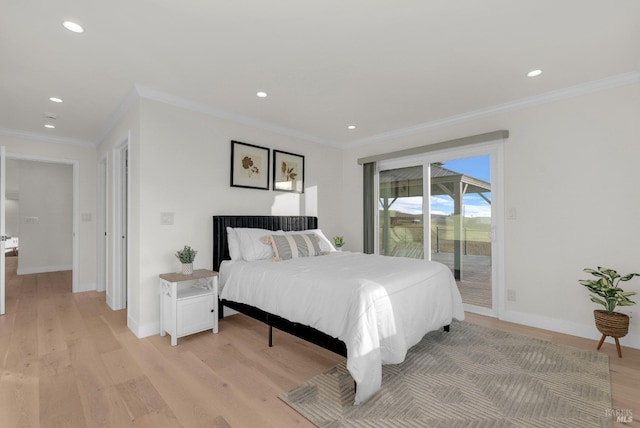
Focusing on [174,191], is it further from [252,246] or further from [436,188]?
[436,188]

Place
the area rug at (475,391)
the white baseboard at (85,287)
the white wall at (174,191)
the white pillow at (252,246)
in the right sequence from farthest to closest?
1. the white baseboard at (85,287)
2. the white pillow at (252,246)
3. the white wall at (174,191)
4. the area rug at (475,391)

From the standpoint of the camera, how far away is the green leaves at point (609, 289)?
8.69ft

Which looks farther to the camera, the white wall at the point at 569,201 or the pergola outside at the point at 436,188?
the pergola outside at the point at 436,188

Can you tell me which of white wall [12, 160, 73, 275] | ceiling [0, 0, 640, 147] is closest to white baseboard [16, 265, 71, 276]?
white wall [12, 160, 73, 275]

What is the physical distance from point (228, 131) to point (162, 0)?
6.56 ft

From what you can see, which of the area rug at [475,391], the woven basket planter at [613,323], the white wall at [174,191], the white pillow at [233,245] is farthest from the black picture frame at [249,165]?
the woven basket planter at [613,323]

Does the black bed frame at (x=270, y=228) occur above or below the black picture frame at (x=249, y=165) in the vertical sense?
below

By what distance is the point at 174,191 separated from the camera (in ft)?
10.8

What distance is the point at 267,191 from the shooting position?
14.0 feet

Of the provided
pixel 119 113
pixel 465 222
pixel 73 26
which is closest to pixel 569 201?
pixel 465 222

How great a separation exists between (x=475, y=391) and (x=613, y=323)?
1.58m

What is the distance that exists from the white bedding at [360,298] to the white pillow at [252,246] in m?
0.15

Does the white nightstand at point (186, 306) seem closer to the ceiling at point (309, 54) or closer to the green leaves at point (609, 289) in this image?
the ceiling at point (309, 54)

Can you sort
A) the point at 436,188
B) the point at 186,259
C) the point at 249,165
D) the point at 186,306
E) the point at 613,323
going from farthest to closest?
the point at 436,188 → the point at 249,165 → the point at 186,259 → the point at 186,306 → the point at 613,323
